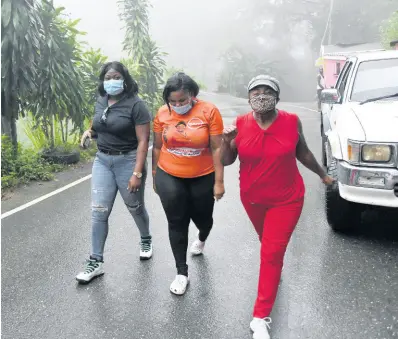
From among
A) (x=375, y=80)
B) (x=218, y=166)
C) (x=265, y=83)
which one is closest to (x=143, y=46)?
(x=375, y=80)

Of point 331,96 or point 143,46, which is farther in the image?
point 143,46

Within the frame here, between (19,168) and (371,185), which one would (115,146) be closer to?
(371,185)

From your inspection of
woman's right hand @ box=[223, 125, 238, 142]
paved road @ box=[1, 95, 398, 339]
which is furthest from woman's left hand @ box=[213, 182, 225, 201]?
paved road @ box=[1, 95, 398, 339]

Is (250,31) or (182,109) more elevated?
(182,109)

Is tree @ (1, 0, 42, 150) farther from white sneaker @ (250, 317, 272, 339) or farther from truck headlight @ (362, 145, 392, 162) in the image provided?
white sneaker @ (250, 317, 272, 339)

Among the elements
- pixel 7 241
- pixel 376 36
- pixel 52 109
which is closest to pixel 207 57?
pixel 376 36

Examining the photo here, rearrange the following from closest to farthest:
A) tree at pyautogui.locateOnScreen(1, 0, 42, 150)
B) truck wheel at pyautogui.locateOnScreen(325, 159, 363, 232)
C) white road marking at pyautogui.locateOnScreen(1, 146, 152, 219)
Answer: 1. truck wheel at pyautogui.locateOnScreen(325, 159, 363, 232)
2. white road marking at pyautogui.locateOnScreen(1, 146, 152, 219)
3. tree at pyautogui.locateOnScreen(1, 0, 42, 150)

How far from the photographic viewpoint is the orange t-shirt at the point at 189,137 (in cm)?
348

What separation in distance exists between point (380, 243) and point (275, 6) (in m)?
45.8

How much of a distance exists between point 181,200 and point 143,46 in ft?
46.9

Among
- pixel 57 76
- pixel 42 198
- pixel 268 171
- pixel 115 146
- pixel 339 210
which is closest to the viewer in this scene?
pixel 268 171

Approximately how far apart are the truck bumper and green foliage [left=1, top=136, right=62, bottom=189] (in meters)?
5.44

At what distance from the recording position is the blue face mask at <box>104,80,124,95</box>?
3.89 meters

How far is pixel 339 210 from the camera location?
473 centimetres
